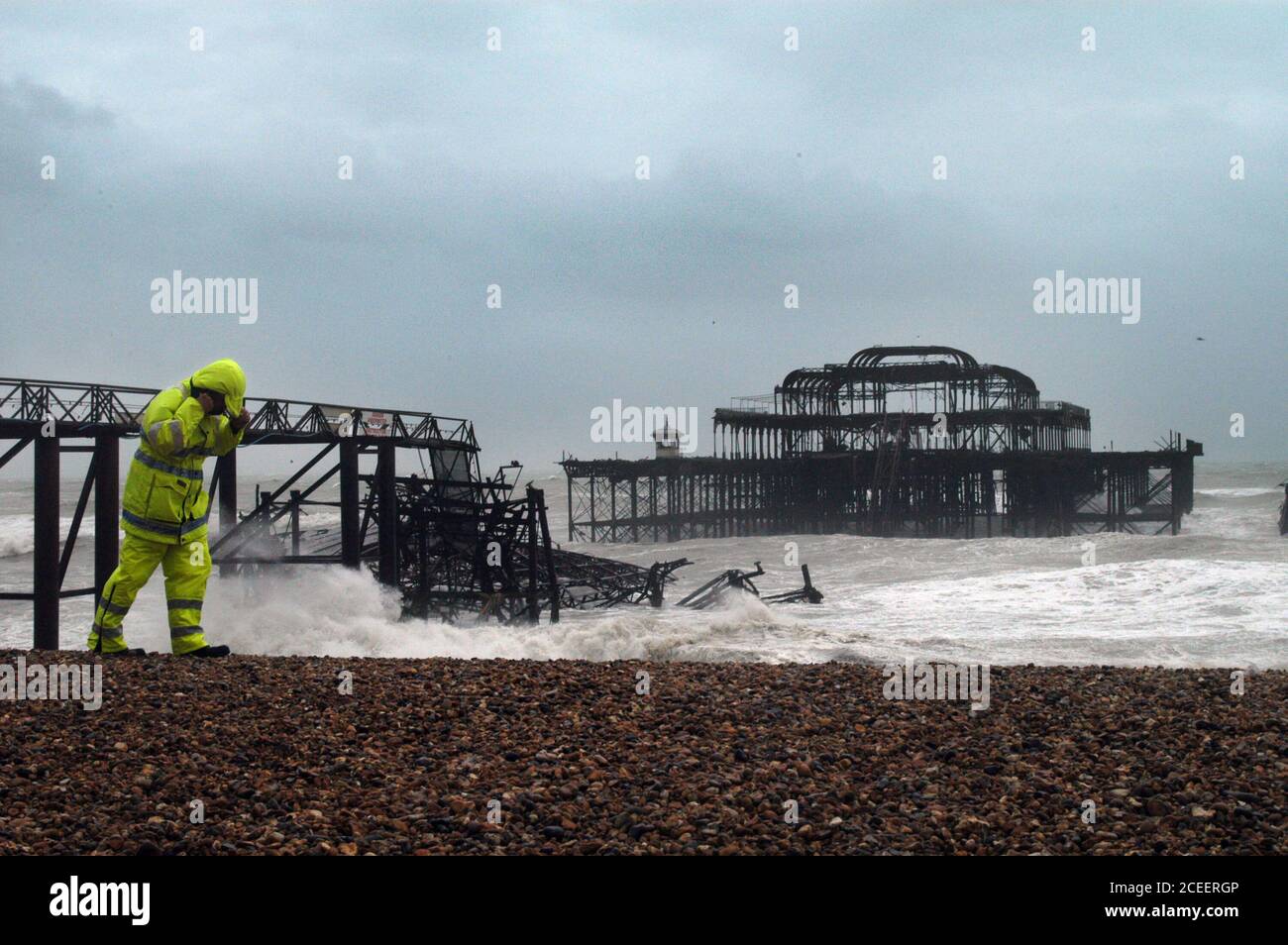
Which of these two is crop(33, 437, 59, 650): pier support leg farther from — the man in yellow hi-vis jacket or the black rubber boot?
the black rubber boot

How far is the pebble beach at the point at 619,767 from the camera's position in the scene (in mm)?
4414

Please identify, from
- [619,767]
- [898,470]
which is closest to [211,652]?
[619,767]

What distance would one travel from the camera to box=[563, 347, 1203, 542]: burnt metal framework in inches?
2114

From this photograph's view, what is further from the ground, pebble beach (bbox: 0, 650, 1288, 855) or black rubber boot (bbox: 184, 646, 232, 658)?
black rubber boot (bbox: 184, 646, 232, 658)

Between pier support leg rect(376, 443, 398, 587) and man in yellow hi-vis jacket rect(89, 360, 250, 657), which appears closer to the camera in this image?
man in yellow hi-vis jacket rect(89, 360, 250, 657)

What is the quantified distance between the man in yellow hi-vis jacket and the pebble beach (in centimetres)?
97

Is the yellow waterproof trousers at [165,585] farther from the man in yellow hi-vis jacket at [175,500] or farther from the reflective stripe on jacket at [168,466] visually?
the reflective stripe on jacket at [168,466]

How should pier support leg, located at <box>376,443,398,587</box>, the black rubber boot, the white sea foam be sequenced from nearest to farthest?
1. the black rubber boot
2. the white sea foam
3. pier support leg, located at <box>376,443,398,587</box>

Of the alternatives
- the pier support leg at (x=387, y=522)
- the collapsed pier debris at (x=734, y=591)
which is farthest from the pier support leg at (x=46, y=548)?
the collapsed pier debris at (x=734, y=591)

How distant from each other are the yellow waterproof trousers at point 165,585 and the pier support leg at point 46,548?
605 cm

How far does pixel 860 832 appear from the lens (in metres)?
4.45

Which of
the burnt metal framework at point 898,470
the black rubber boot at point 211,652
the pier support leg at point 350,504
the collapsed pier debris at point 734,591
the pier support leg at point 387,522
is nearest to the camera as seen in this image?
the black rubber boot at point 211,652

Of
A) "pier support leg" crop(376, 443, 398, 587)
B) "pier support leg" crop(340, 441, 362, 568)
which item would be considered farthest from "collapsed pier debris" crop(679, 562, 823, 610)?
"pier support leg" crop(340, 441, 362, 568)
